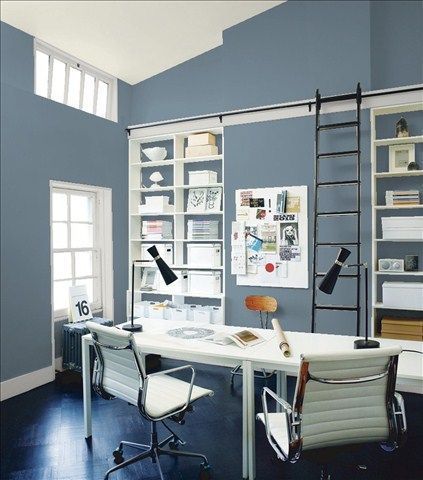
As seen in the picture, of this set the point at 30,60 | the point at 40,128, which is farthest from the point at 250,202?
the point at 30,60

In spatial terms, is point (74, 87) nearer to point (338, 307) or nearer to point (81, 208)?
point (81, 208)

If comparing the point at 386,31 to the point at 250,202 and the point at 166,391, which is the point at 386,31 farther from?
the point at 166,391

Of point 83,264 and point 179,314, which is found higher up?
point 83,264

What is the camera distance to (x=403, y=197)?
4.04 meters

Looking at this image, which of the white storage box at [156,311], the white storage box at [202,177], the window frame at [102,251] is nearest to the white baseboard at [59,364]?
the window frame at [102,251]

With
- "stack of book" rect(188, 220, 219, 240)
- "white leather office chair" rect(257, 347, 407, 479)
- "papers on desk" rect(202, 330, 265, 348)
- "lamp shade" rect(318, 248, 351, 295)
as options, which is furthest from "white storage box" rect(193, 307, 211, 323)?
"white leather office chair" rect(257, 347, 407, 479)

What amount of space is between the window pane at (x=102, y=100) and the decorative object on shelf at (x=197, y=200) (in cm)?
160

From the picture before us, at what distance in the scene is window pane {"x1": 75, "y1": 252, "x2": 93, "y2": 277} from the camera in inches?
201

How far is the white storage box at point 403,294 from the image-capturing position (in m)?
3.89

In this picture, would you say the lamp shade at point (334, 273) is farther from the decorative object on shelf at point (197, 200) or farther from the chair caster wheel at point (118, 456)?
the decorative object on shelf at point (197, 200)

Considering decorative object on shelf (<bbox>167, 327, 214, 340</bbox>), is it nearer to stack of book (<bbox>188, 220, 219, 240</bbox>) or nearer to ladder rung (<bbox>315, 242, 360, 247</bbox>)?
ladder rung (<bbox>315, 242, 360, 247</bbox>)

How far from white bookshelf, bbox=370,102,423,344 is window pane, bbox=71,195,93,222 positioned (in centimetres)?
330

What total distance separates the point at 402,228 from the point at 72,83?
13.5 feet

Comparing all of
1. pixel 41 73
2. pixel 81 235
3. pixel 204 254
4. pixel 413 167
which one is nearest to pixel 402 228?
pixel 413 167
